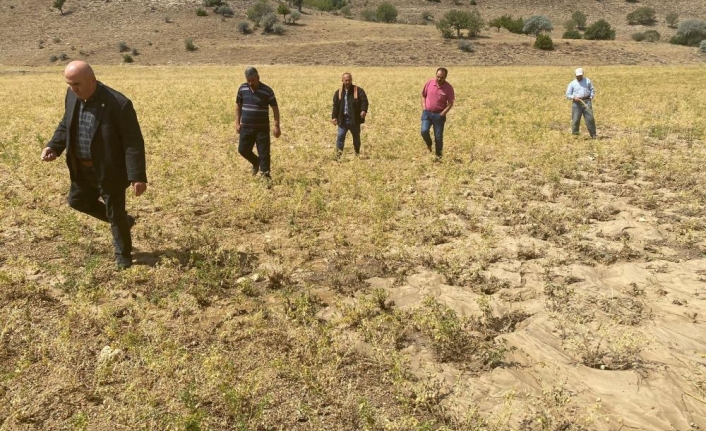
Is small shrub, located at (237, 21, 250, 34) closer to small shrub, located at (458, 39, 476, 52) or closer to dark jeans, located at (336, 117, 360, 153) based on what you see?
small shrub, located at (458, 39, 476, 52)

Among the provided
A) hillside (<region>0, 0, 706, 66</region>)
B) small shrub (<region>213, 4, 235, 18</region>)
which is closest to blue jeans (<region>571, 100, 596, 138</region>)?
hillside (<region>0, 0, 706, 66</region>)

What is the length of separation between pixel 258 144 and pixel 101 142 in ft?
12.1

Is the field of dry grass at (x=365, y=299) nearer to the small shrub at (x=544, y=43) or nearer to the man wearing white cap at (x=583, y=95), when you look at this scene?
the man wearing white cap at (x=583, y=95)

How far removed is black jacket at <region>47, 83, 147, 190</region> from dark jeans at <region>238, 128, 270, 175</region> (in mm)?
3311

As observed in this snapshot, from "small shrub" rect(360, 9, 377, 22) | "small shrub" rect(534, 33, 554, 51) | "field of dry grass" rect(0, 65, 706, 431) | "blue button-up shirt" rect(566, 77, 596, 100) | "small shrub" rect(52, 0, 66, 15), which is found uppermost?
"small shrub" rect(360, 9, 377, 22)

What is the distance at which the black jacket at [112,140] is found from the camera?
15.7 ft

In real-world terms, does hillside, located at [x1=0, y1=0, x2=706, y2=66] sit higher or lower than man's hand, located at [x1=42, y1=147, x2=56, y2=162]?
higher

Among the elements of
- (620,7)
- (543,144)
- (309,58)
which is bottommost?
(543,144)

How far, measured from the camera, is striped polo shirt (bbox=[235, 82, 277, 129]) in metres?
8.09

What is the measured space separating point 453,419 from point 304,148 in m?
8.94

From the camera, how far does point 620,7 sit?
287 ft

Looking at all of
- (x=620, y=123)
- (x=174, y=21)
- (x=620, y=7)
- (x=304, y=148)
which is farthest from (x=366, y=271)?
(x=620, y=7)

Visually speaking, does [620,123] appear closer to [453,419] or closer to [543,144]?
[543,144]

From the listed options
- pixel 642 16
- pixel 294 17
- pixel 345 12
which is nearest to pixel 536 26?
pixel 642 16
